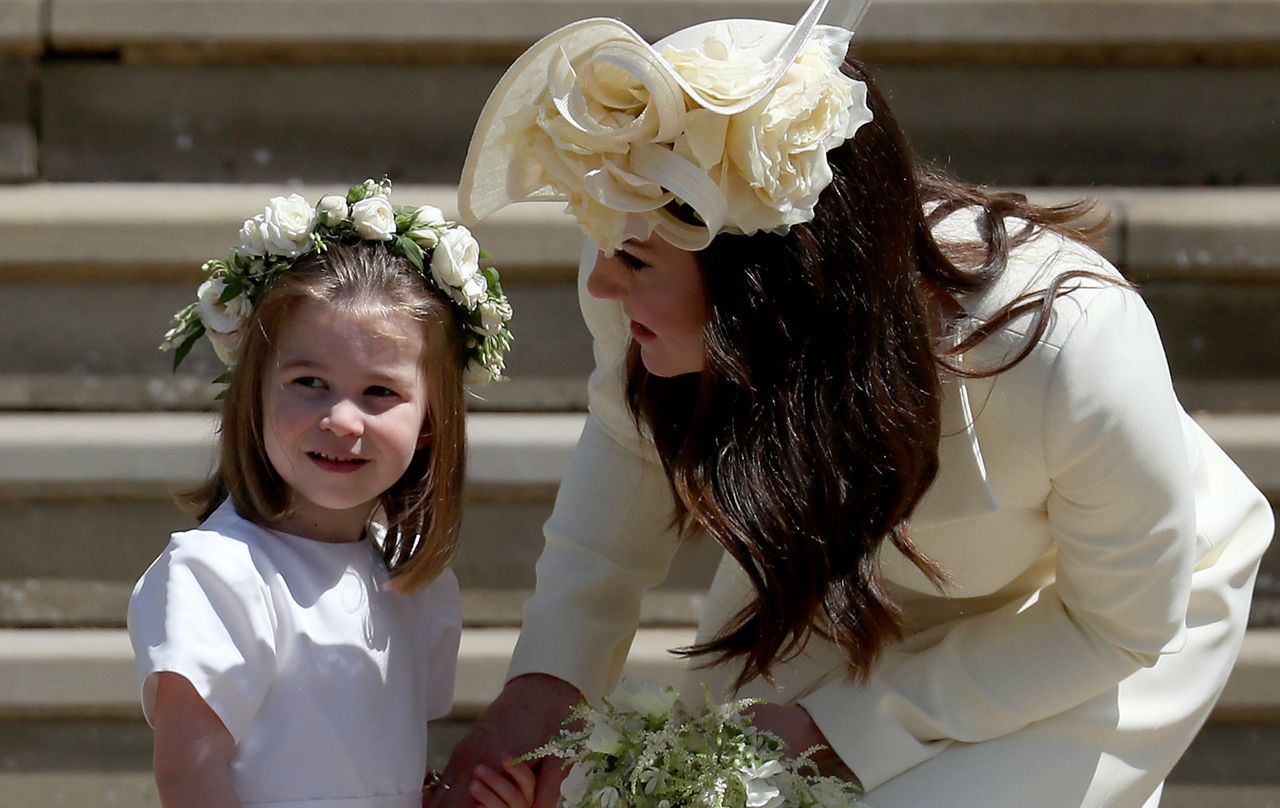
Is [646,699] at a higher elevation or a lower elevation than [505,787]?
higher

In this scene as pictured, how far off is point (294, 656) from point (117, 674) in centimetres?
125

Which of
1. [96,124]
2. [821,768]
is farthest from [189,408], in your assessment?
[821,768]

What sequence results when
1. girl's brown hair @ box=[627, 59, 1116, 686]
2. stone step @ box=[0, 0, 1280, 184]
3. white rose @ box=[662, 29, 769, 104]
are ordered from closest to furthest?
1. white rose @ box=[662, 29, 769, 104]
2. girl's brown hair @ box=[627, 59, 1116, 686]
3. stone step @ box=[0, 0, 1280, 184]

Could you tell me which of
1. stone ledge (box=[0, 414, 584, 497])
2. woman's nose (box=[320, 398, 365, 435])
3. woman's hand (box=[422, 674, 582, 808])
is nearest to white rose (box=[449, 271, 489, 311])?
woman's nose (box=[320, 398, 365, 435])

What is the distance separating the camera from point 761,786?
1.91m

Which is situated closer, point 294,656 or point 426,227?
point 294,656

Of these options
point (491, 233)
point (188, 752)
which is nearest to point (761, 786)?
point (188, 752)

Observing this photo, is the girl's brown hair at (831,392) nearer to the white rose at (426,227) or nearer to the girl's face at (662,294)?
the girl's face at (662,294)

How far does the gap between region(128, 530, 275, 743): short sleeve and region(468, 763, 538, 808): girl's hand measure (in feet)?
1.19

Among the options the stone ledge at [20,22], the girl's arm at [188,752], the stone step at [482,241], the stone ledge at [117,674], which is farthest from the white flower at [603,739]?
the stone ledge at [20,22]

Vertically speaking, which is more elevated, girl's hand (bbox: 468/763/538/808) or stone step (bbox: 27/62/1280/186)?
stone step (bbox: 27/62/1280/186)

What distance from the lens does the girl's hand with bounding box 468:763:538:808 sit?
2.22 m

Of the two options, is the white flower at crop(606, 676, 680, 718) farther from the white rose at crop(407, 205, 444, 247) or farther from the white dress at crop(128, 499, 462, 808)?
the white rose at crop(407, 205, 444, 247)

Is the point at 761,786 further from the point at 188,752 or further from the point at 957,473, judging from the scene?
the point at 188,752
